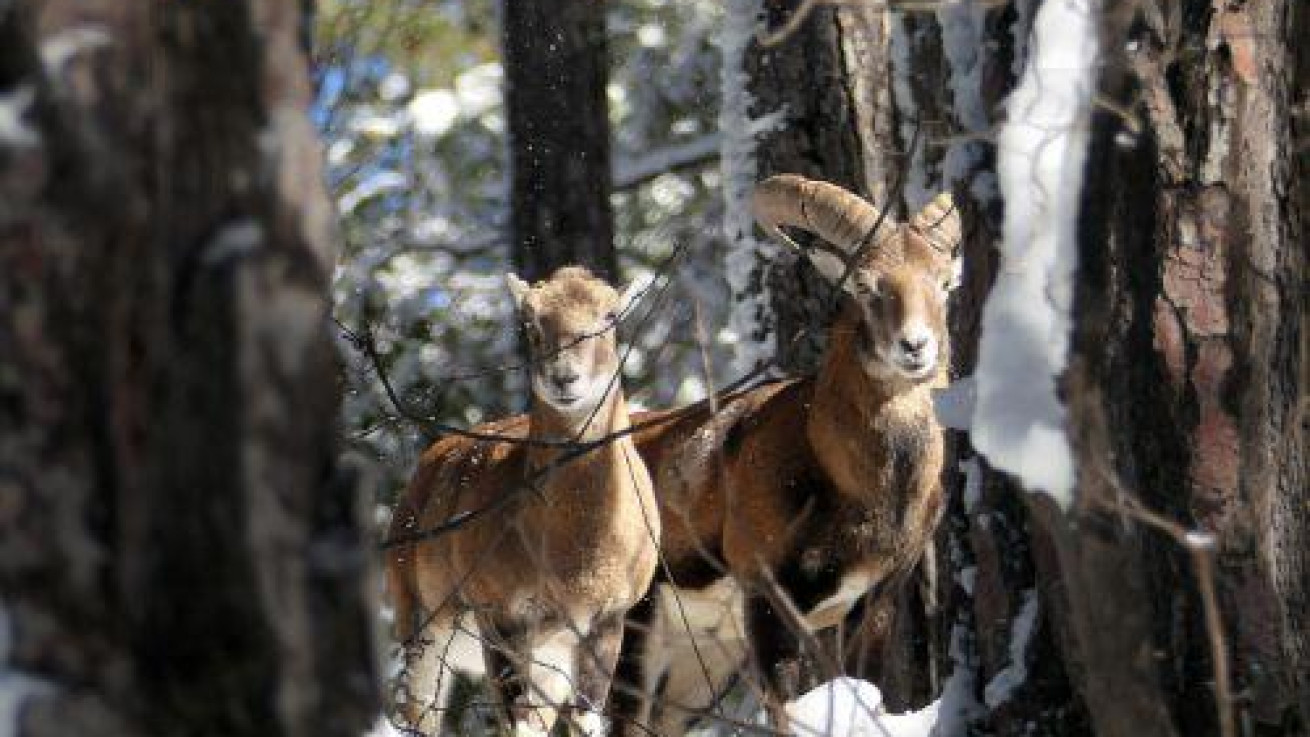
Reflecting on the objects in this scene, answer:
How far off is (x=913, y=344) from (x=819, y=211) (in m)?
0.99

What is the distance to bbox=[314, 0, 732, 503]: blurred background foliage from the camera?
15.4 metres

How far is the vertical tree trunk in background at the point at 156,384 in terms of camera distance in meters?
2.76

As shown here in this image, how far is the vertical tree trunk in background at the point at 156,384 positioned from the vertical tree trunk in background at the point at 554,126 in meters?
10.7

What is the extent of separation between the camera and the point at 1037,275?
4.18 metres

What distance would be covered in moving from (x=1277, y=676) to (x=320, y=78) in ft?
13.0

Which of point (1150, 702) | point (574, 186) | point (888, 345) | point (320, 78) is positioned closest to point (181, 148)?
point (1150, 702)

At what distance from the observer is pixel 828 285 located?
10.6m

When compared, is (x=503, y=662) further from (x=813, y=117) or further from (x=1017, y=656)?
(x=1017, y=656)

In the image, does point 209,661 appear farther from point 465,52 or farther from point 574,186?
point 465,52

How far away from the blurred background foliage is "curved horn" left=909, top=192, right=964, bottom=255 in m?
5.59

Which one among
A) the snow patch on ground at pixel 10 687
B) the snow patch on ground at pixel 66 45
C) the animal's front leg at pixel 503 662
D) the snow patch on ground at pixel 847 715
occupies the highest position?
the snow patch on ground at pixel 66 45

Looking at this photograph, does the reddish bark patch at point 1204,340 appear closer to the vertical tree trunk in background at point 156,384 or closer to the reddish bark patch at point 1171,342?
the reddish bark patch at point 1171,342

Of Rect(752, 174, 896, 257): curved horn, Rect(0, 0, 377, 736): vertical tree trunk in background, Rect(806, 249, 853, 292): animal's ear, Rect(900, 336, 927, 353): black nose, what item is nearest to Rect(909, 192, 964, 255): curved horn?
Rect(752, 174, 896, 257): curved horn

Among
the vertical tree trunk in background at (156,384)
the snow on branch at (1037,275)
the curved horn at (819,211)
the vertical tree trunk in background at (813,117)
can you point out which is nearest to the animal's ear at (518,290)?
the curved horn at (819,211)
